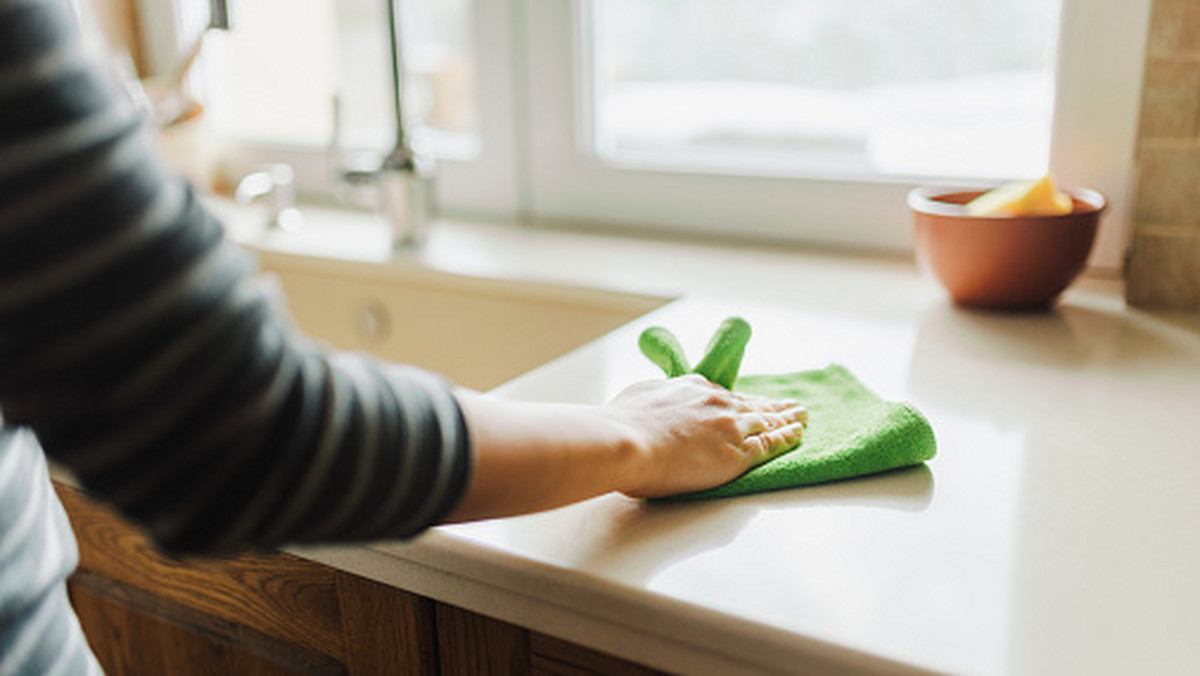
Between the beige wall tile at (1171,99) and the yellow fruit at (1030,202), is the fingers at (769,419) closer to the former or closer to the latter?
the yellow fruit at (1030,202)

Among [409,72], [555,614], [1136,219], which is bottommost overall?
[555,614]

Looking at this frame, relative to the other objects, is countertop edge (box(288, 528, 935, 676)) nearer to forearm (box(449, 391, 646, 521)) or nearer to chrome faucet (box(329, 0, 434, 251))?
forearm (box(449, 391, 646, 521))

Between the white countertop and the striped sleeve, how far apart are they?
7.8 inches

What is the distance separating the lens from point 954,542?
2.17 feet

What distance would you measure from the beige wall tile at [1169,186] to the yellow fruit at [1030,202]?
Result: 7cm

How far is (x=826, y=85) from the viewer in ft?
4.39

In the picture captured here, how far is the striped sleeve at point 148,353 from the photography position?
402 millimetres

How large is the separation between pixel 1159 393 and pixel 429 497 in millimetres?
654

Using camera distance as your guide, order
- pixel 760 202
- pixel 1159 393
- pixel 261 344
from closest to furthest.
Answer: pixel 261 344 → pixel 1159 393 → pixel 760 202

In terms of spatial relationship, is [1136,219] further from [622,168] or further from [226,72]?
[226,72]

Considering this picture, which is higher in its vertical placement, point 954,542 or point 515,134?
point 515,134

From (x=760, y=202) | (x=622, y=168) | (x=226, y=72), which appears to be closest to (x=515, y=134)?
(x=622, y=168)

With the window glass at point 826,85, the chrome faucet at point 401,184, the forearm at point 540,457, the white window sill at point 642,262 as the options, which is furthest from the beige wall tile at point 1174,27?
the chrome faucet at point 401,184

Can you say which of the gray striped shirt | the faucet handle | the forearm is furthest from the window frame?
the gray striped shirt
